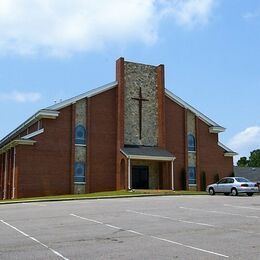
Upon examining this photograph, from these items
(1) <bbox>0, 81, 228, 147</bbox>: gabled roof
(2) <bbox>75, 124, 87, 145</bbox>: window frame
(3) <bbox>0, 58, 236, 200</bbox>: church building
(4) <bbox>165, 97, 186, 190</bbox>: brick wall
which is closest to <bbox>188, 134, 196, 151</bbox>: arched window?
(3) <bbox>0, 58, 236, 200</bbox>: church building

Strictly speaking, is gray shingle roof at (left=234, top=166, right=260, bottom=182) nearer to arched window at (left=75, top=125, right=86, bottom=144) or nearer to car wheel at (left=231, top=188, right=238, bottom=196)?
arched window at (left=75, top=125, right=86, bottom=144)

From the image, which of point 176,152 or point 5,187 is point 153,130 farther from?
point 5,187

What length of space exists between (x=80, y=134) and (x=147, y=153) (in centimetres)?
592

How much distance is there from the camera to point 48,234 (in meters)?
12.3

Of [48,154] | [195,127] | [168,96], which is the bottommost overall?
[48,154]

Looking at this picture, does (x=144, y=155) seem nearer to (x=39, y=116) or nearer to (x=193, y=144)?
(x=193, y=144)

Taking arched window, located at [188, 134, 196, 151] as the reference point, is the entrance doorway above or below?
below

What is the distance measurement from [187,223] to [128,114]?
1053 inches

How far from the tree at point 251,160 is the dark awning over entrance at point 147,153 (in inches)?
3442

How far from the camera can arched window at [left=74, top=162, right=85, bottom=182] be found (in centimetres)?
3791

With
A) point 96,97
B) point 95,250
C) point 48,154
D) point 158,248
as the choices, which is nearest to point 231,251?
point 158,248

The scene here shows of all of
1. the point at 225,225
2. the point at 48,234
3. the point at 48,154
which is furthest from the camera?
the point at 48,154

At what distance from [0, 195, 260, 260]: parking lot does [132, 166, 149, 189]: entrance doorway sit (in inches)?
857

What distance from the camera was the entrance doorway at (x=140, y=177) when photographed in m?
39.5
